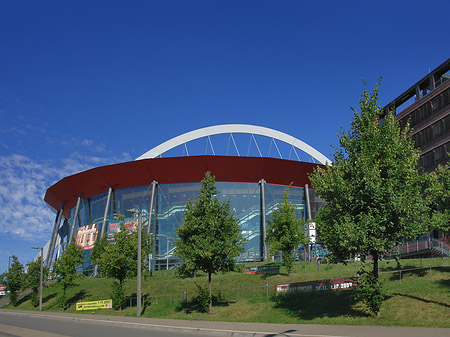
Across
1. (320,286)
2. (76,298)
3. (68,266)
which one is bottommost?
(76,298)

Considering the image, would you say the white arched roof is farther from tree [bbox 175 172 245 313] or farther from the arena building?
tree [bbox 175 172 245 313]

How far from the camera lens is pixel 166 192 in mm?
64188

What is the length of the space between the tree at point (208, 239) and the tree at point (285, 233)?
11.7 m

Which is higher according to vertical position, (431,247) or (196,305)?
(431,247)

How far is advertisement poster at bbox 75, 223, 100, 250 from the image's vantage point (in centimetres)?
6738

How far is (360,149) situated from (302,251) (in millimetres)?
45605

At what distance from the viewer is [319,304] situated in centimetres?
2258

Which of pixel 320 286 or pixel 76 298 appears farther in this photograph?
pixel 76 298

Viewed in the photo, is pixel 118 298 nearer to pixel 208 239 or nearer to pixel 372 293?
pixel 208 239

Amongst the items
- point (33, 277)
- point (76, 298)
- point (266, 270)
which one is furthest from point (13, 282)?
point (266, 270)

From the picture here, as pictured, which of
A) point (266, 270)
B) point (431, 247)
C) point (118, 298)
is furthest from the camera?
point (431, 247)

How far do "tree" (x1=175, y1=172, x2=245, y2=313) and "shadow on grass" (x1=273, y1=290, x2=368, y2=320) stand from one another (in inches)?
165

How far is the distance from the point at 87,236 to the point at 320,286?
5138 centimetres

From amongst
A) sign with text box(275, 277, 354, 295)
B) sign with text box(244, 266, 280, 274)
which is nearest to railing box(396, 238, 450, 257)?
sign with text box(244, 266, 280, 274)
